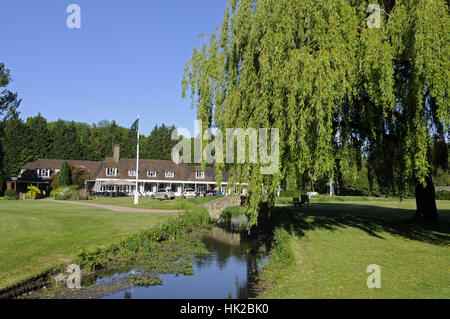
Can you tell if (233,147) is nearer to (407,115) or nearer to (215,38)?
(215,38)

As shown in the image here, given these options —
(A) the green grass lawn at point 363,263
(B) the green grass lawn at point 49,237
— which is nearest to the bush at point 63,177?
(B) the green grass lawn at point 49,237

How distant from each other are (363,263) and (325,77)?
516 cm

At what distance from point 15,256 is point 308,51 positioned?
1040 cm

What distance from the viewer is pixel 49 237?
1309cm

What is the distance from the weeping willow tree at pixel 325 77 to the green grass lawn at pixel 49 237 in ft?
19.0

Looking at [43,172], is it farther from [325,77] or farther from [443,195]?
[443,195]

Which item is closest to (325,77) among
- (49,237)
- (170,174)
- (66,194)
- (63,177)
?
(49,237)

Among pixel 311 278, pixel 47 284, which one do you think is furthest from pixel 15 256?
pixel 311 278

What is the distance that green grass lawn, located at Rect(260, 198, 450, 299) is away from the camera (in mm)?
7160

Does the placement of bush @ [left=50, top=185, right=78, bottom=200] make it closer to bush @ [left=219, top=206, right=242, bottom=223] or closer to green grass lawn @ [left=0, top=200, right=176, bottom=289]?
green grass lawn @ [left=0, top=200, right=176, bottom=289]

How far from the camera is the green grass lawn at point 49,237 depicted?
30.6ft

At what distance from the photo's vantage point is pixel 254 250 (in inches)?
568

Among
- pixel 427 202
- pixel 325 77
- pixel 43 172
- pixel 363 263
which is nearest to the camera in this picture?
pixel 363 263

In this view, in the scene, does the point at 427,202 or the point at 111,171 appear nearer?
the point at 427,202
